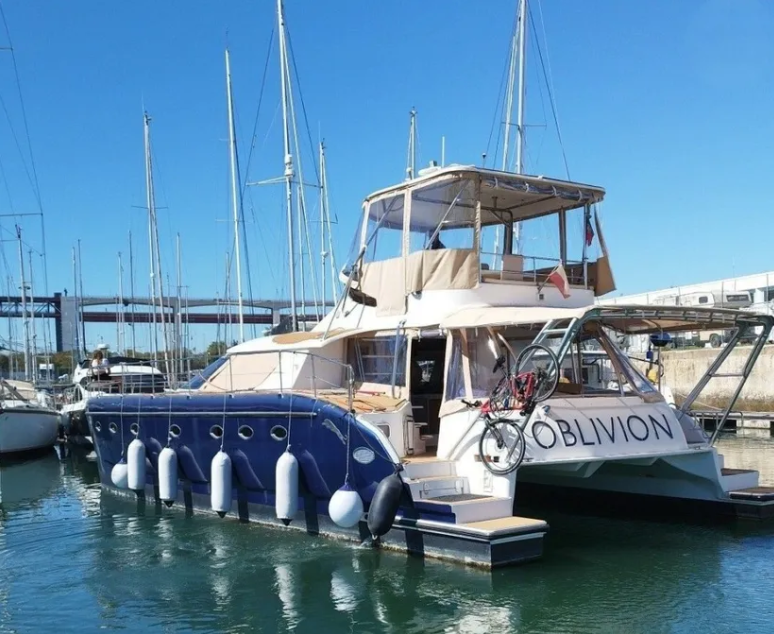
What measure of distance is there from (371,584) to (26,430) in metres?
20.2

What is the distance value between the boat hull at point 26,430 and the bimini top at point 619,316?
19434mm

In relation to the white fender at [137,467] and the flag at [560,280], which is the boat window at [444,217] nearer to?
the flag at [560,280]

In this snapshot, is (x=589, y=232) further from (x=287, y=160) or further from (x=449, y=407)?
(x=287, y=160)

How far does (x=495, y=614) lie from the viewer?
26.5 feet

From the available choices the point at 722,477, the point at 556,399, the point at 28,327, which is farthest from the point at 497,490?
the point at 28,327

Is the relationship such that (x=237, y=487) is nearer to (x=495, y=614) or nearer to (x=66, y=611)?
(x=66, y=611)

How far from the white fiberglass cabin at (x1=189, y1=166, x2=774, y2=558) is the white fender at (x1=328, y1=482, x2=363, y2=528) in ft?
2.22

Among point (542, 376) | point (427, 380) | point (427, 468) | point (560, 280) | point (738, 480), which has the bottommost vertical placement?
point (738, 480)

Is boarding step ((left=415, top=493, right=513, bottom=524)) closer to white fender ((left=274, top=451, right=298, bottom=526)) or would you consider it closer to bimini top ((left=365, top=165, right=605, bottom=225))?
white fender ((left=274, top=451, right=298, bottom=526))

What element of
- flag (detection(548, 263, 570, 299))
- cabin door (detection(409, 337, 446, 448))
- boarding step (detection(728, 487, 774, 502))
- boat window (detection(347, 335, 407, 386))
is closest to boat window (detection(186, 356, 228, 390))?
boat window (detection(347, 335, 407, 386))

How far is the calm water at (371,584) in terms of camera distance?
26.5 ft

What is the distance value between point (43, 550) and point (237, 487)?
277 cm

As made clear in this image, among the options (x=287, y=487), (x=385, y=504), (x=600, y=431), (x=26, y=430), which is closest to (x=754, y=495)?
(x=600, y=431)

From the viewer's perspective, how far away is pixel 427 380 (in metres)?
12.4
